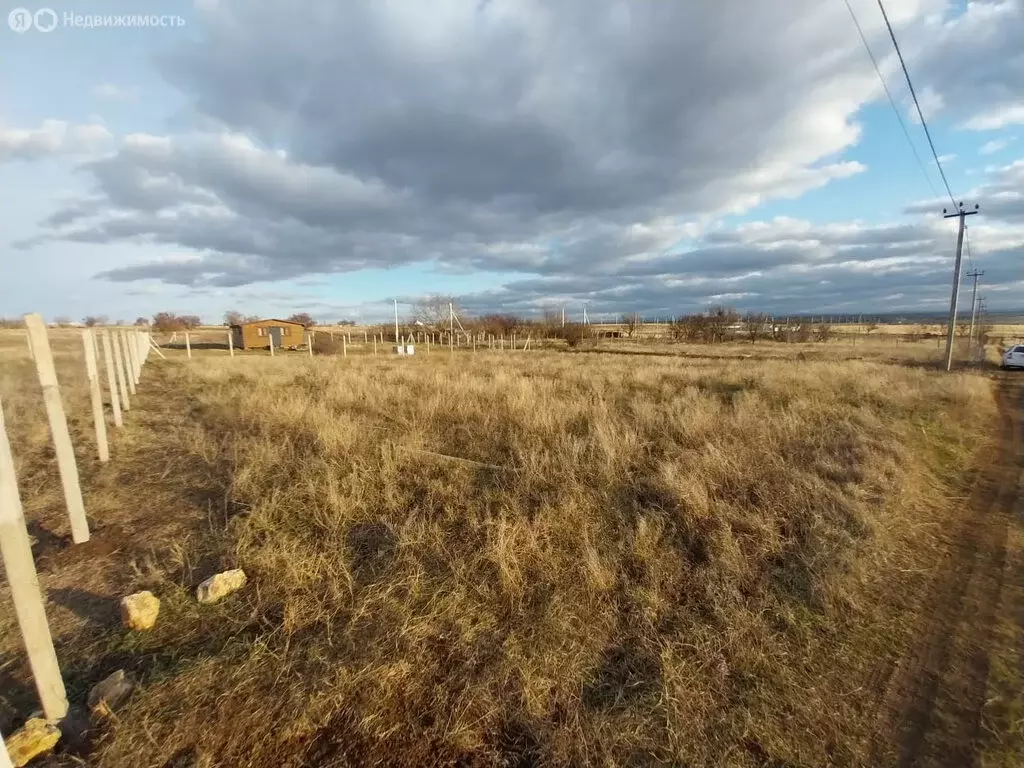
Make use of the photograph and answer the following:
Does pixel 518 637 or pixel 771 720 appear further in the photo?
pixel 518 637

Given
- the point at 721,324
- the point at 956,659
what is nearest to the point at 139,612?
the point at 956,659

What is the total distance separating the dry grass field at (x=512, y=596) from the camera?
93.9 inches

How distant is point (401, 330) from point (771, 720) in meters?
63.7

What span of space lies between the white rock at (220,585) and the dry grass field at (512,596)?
11 centimetres

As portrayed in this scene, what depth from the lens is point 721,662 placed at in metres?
2.84

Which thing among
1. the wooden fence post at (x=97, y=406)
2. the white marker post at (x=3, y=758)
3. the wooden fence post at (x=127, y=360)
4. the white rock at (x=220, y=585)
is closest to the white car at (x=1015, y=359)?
the white rock at (x=220, y=585)

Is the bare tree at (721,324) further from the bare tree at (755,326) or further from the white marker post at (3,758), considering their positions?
the white marker post at (3,758)

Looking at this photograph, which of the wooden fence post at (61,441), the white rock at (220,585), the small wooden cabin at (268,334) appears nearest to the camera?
the white rock at (220,585)

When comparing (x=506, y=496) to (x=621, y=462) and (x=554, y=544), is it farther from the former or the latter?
(x=621, y=462)

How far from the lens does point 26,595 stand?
2342 mm

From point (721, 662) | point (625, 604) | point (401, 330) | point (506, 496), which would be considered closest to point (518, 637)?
point (625, 604)

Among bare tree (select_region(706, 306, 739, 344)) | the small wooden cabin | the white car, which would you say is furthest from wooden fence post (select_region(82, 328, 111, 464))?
bare tree (select_region(706, 306, 739, 344))

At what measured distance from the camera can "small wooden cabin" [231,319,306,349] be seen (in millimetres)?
45513

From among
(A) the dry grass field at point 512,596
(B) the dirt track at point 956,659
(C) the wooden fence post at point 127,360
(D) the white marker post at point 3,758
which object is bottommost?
(B) the dirt track at point 956,659
